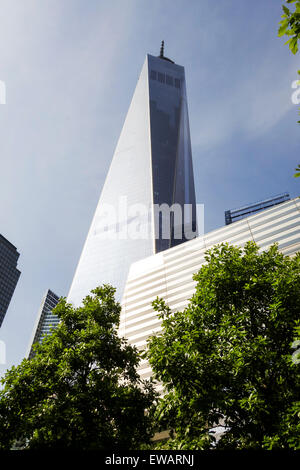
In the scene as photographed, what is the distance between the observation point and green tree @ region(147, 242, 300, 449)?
748cm

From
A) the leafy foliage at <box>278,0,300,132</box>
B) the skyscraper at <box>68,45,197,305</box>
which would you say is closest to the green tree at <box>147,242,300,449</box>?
the leafy foliage at <box>278,0,300,132</box>

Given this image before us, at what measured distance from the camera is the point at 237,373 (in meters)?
7.88

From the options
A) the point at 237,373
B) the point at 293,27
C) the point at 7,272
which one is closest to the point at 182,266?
the point at 237,373

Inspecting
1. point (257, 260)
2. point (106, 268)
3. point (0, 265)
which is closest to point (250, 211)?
point (106, 268)

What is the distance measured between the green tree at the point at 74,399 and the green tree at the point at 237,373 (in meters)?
1.60

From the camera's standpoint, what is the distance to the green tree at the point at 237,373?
748 cm

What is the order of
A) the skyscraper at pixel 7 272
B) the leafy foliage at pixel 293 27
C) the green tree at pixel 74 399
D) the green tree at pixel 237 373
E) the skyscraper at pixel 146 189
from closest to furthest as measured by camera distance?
1. the leafy foliage at pixel 293 27
2. the green tree at pixel 237 373
3. the green tree at pixel 74 399
4. the skyscraper at pixel 146 189
5. the skyscraper at pixel 7 272

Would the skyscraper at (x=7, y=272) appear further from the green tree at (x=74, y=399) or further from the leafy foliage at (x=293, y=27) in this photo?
the leafy foliage at (x=293, y=27)

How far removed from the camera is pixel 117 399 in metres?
9.66

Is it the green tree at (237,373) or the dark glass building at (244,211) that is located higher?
the dark glass building at (244,211)

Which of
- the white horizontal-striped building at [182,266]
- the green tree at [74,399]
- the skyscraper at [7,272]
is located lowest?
the green tree at [74,399]

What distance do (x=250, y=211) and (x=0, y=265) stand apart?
133017 mm

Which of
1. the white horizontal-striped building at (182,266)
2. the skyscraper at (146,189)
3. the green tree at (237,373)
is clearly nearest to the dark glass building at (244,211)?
the skyscraper at (146,189)

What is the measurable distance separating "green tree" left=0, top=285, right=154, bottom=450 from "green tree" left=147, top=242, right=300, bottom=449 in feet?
5.26
